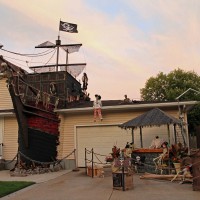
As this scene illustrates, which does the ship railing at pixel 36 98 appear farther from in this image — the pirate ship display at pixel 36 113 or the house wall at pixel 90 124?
the house wall at pixel 90 124

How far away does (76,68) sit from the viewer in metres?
28.6

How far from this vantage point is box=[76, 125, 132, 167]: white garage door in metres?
17.8

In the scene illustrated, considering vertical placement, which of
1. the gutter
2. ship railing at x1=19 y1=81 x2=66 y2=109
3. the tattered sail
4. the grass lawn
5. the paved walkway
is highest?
the tattered sail

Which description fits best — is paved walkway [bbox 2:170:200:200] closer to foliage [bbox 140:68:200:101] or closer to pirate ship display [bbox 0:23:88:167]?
pirate ship display [bbox 0:23:88:167]

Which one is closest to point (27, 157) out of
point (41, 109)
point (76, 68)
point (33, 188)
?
point (41, 109)

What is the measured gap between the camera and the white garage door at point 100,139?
17828 millimetres

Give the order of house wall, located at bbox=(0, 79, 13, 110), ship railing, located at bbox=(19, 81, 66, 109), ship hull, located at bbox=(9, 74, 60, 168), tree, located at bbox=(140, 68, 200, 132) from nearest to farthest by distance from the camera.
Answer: ship hull, located at bbox=(9, 74, 60, 168)
ship railing, located at bbox=(19, 81, 66, 109)
house wall, located at bbox=(0, 79, 13, 110)
tree, located at bbox=(140, 68, 200, 132)

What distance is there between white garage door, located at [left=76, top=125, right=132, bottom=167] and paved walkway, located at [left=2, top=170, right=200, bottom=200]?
6140 mm

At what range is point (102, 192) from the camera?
31.1ft

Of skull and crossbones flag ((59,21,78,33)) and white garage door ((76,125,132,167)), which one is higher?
skull and crossbones flag ((59,21,78,33))

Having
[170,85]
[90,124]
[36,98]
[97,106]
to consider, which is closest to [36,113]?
[36,98]

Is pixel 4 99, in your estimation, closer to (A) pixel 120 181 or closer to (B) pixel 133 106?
(B) pixel 133 106

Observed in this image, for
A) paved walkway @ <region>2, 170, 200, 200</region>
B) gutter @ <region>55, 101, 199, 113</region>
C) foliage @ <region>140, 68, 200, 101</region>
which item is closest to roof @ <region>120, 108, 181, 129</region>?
gutter @ <region>55, 101, 199, 113</region>

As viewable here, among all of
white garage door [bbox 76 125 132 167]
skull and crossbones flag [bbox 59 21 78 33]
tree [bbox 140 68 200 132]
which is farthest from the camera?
tree [bbox 140 68 200 132]
